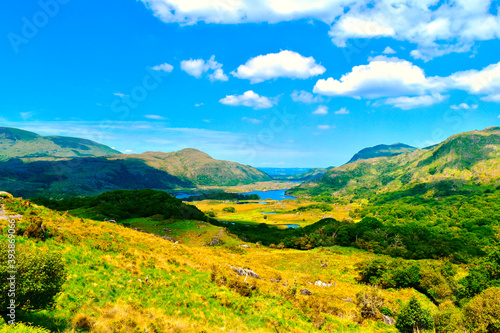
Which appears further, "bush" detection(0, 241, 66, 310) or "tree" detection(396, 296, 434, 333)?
"tree" detection(396, 296, 434, 333)

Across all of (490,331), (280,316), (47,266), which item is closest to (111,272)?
(47,266)

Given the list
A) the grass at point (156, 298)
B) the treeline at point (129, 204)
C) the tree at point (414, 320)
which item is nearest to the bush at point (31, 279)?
the grass at point (156, 298)

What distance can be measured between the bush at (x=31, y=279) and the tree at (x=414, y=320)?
38.3 m

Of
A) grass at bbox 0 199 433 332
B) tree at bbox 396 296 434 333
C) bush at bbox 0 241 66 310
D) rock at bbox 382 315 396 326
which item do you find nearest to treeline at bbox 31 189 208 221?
grass at bbox 0 199 433 332

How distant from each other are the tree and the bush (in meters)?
38.3

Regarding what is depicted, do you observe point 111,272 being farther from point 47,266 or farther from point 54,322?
point 47,266

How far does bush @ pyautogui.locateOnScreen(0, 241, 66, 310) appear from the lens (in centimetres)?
1133

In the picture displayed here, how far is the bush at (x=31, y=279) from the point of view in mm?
11328

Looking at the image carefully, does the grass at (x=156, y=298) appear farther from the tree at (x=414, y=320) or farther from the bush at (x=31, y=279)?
the tree at (x=414, y=320)

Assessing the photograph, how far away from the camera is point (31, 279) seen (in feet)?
38.9

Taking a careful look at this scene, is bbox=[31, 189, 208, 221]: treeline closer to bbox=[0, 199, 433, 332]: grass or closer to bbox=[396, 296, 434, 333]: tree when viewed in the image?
bbox=[0, 199, 433, 332]: grass

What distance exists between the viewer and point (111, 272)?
21.6 metres

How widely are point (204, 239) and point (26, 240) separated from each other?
4954 cm

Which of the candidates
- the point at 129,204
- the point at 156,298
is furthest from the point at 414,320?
the point at 129,204
